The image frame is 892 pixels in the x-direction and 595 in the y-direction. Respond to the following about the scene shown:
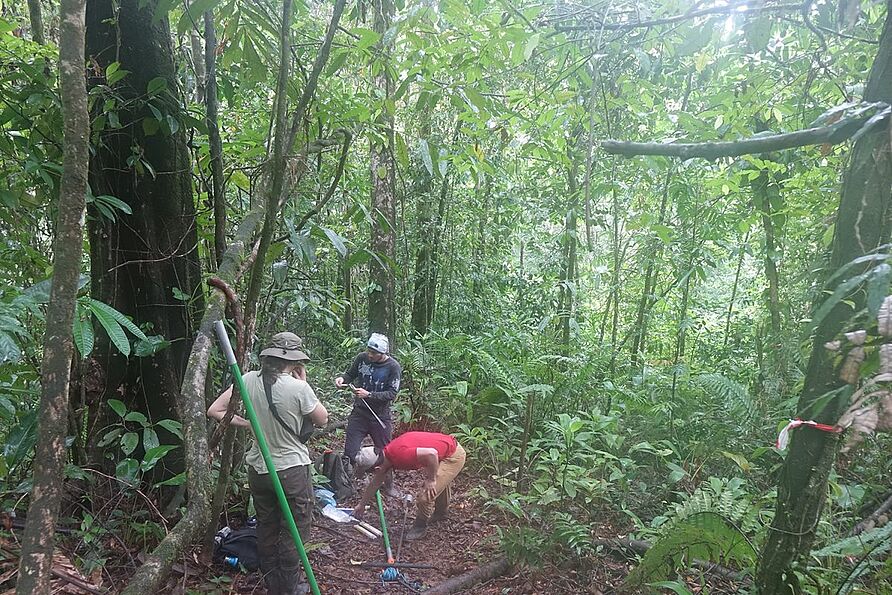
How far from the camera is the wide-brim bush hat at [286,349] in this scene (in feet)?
12.8

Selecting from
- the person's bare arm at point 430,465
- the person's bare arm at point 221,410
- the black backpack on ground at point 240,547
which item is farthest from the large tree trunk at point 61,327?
the person's bare arm at point 430,465

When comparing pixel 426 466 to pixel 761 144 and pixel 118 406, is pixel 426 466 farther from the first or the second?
pixel 761 144

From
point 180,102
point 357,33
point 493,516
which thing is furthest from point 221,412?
point 493,516

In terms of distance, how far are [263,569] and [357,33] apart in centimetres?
372

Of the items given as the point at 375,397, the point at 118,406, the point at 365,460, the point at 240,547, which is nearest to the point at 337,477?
the point at 365,460

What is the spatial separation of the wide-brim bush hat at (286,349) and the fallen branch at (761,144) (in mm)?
2803

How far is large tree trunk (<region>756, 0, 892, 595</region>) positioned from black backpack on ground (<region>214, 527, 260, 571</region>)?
3365mm

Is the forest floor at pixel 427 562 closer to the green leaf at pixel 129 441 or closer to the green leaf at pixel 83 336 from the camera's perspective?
the green leaf at pixel 129 441

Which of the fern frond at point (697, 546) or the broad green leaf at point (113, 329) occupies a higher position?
the broad green leaf at point (113, 329)

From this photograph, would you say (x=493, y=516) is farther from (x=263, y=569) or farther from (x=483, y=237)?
(x=483, y=237)

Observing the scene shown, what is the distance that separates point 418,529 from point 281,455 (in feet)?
6.39

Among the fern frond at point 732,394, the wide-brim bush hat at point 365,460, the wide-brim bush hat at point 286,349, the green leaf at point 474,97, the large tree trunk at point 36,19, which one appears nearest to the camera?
the green leaf at point 474,97

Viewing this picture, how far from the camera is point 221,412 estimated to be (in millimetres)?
3666

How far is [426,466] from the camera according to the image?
195 inches
